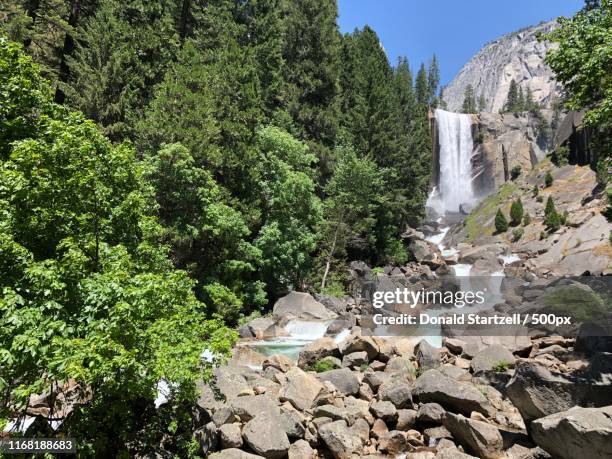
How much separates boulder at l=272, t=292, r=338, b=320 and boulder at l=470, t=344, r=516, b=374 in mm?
10999

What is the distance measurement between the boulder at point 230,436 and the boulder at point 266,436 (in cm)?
16

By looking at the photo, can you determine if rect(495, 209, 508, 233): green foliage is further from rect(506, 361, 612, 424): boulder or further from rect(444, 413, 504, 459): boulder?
rect(444, 413, 504, 459): boulder

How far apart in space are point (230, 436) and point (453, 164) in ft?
244

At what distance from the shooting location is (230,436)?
943 cm

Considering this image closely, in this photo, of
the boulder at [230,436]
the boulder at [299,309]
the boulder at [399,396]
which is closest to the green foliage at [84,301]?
the boulder at [230,436]

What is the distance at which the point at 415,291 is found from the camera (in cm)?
3000

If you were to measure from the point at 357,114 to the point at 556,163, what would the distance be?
32397mm

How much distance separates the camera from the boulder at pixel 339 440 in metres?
9.85

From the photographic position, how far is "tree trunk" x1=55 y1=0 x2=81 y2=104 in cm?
2303

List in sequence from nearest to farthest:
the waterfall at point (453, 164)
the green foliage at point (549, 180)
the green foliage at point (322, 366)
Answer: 1. the green foliage at point (322, 366)
2. the green foliage at point (549, 180)
3. the waterfall at point (453, 164)

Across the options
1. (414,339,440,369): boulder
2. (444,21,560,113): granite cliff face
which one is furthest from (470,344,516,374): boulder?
(444,21,560,113): granite cliff face

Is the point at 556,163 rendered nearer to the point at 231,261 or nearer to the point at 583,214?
the point at 583,214

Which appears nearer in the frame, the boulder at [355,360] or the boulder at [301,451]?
the boulder at [301,451]

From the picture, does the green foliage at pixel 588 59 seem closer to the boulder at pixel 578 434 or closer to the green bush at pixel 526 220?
the boulder at pixel 578 434
